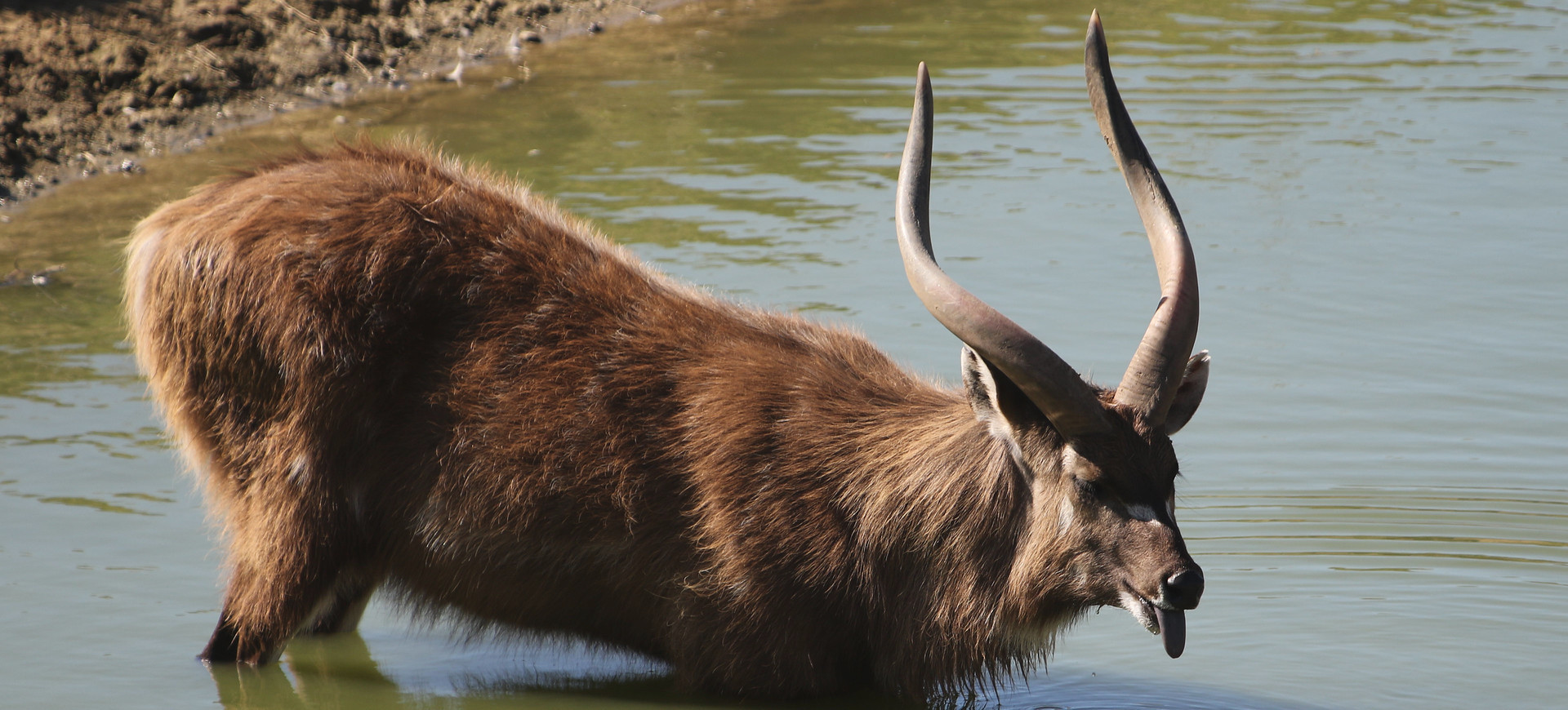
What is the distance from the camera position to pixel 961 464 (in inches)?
209

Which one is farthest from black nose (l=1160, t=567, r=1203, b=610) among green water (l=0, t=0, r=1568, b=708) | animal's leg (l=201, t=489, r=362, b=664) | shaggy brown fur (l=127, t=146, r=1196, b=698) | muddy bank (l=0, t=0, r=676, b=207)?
muddy bank (l=0, t=0, r=676, b=207)

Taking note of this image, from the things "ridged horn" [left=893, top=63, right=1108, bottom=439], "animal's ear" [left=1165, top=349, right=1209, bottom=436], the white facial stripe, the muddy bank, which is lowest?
the muddy bank

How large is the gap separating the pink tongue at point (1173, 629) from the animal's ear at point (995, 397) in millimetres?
710

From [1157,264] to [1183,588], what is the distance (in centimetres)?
103

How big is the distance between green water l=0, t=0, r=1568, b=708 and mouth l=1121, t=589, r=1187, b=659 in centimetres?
99

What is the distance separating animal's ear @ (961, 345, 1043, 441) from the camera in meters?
5.02

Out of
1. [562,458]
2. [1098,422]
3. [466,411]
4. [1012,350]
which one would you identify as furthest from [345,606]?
[1098,422]

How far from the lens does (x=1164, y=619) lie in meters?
4.90

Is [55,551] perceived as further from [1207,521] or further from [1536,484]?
[1536,484]

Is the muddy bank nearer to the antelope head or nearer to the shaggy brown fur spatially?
the shaggy brown fur

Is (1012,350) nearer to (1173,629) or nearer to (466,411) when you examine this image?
(1173,629)

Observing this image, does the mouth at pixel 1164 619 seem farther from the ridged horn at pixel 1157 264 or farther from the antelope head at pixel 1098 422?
the ridged horn at pixel 1157 264

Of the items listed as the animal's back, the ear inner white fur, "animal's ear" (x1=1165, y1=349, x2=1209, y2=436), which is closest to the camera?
the ear inner white fur

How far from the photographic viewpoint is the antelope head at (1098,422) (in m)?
4.85
